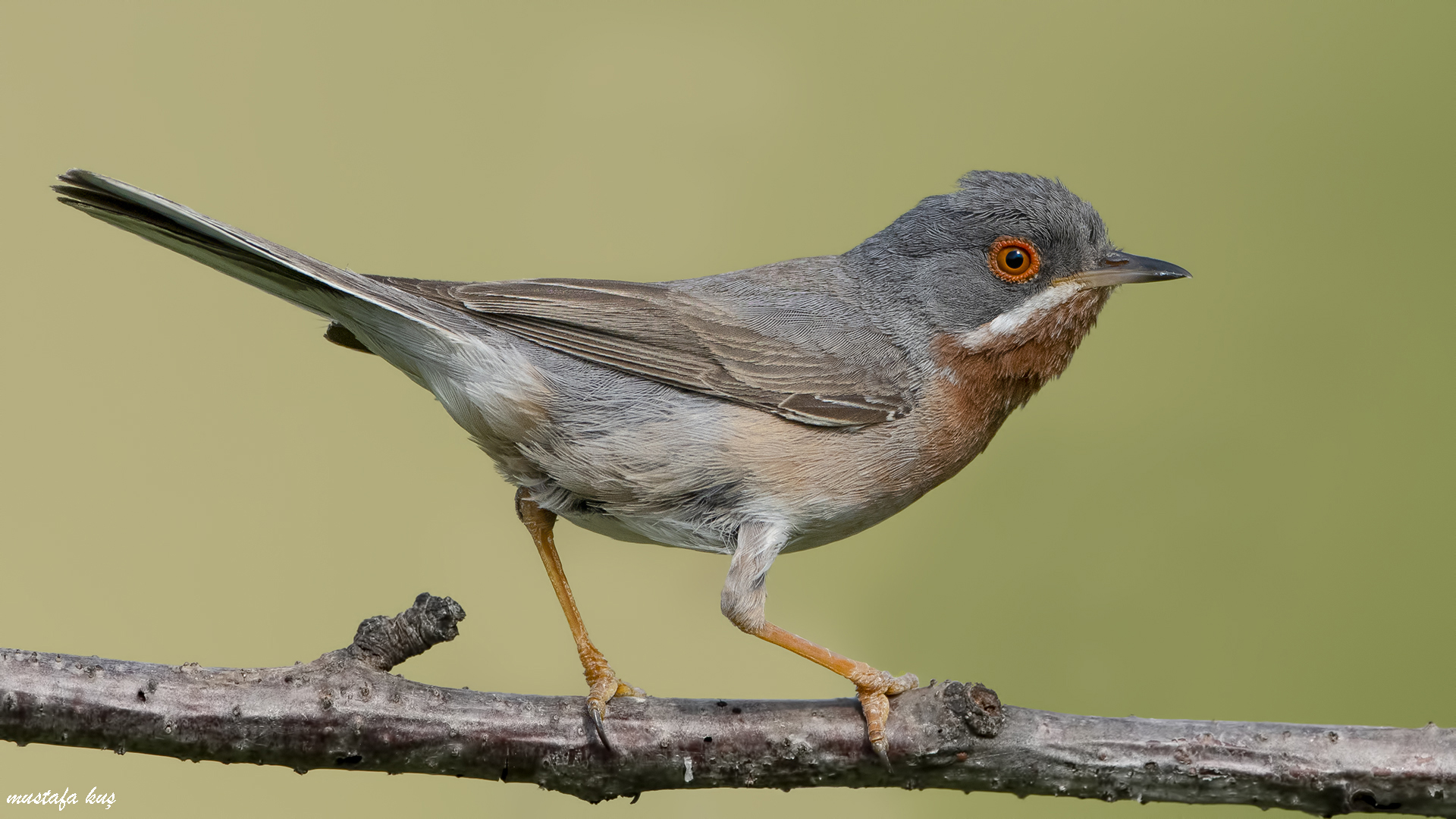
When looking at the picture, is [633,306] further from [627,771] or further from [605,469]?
[627,771]

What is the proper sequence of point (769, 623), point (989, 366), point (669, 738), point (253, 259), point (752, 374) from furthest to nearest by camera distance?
point (989, 366) → point (752, 374) → point (769, 623) → point (669, 738) → point (253, 259)

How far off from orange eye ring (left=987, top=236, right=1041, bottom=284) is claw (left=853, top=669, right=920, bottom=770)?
169 centimetres

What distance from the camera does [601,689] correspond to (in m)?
3.82

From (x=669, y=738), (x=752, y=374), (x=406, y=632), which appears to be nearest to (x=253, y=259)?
(x=406, y=632)

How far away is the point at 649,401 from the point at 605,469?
1.05 feet

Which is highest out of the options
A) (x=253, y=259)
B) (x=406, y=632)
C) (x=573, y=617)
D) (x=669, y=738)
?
(x=253, y=259)

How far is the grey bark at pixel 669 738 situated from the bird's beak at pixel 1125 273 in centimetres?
170

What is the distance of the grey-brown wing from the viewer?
413cm

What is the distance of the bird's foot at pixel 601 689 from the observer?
144 inches

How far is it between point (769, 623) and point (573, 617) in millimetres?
890

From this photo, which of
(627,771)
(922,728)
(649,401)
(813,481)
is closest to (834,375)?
(813,481)

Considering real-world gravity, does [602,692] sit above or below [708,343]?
below

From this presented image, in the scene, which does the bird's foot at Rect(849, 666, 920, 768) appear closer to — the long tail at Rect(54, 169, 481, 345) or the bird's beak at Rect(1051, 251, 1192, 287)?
the bird's beak at Rect(1051, 251, 1192, 287)

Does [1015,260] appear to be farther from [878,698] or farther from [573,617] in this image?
[573,617]
